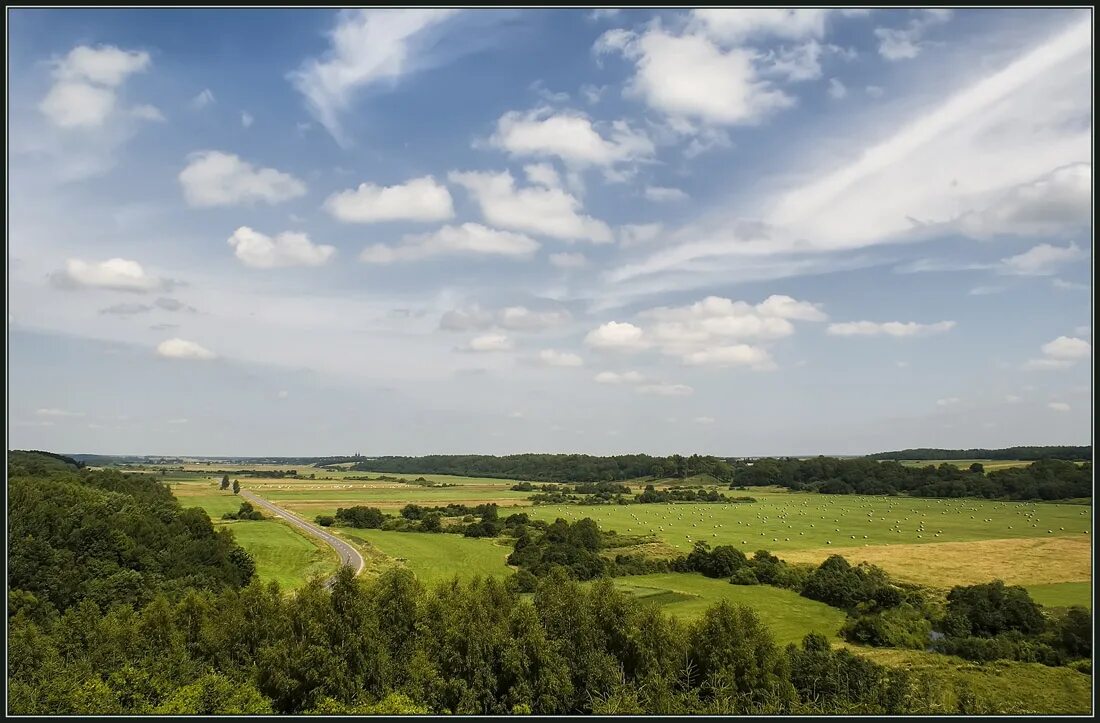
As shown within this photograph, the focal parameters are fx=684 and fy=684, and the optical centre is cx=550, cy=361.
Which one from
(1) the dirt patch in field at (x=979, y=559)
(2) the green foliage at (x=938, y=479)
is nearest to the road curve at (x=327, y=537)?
(1) the dirt patch in field at (x=979, y=559)

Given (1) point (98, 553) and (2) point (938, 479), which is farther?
(2) point (938, 479)

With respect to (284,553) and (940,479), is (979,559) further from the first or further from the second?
(284,553)

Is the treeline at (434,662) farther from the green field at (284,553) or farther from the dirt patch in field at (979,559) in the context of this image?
the dirt patch in field at (979,559)

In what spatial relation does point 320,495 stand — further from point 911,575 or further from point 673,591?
point 911,575

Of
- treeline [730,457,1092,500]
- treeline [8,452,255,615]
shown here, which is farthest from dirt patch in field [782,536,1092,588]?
treeline [8,452,255,615]

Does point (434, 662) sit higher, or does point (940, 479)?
point (434, 662)

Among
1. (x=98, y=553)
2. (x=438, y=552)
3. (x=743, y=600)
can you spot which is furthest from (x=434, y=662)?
(x=438, y=552)

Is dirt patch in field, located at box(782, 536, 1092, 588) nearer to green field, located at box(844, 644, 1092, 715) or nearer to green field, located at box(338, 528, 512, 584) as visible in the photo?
green field, located at box(844, 644, 1092, 715)
